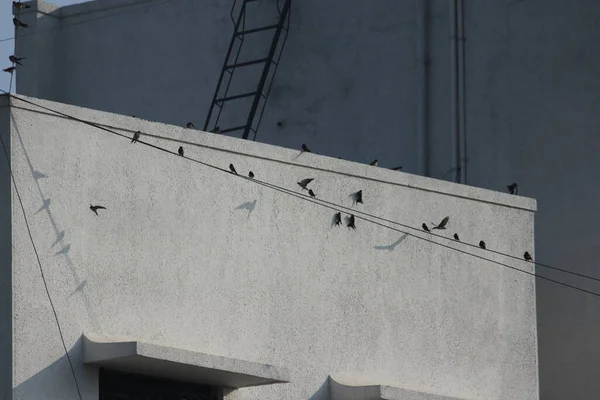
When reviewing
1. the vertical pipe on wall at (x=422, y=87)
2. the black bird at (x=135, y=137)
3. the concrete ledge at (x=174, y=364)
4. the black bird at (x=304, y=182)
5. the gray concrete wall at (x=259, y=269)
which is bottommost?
the concrete ledge at (x=174, y=364)

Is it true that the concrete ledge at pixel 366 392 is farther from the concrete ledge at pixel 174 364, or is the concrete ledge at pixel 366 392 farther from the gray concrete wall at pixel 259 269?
the concrete ledge at pixel 174 364

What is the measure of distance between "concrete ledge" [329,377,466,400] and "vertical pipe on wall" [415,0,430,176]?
4.99m

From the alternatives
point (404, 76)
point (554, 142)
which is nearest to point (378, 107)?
point (404, 76)

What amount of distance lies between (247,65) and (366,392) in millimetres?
7508

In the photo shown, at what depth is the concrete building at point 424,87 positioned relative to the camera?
21.1m

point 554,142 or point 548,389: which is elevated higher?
point 554,142

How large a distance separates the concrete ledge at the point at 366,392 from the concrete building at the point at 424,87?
3644mm

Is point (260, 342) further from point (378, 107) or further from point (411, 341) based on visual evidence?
point (378, 107)

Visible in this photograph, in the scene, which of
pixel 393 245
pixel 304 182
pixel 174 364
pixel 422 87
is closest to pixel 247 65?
pixel 422 87

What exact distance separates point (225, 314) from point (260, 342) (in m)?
0.49

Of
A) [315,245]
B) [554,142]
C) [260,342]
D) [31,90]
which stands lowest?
[260,342]

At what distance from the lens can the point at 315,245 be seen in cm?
1797

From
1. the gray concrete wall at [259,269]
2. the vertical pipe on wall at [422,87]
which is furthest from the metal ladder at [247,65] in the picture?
the gray concrete wall at [259,269]

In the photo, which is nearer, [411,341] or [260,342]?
[260,342]
